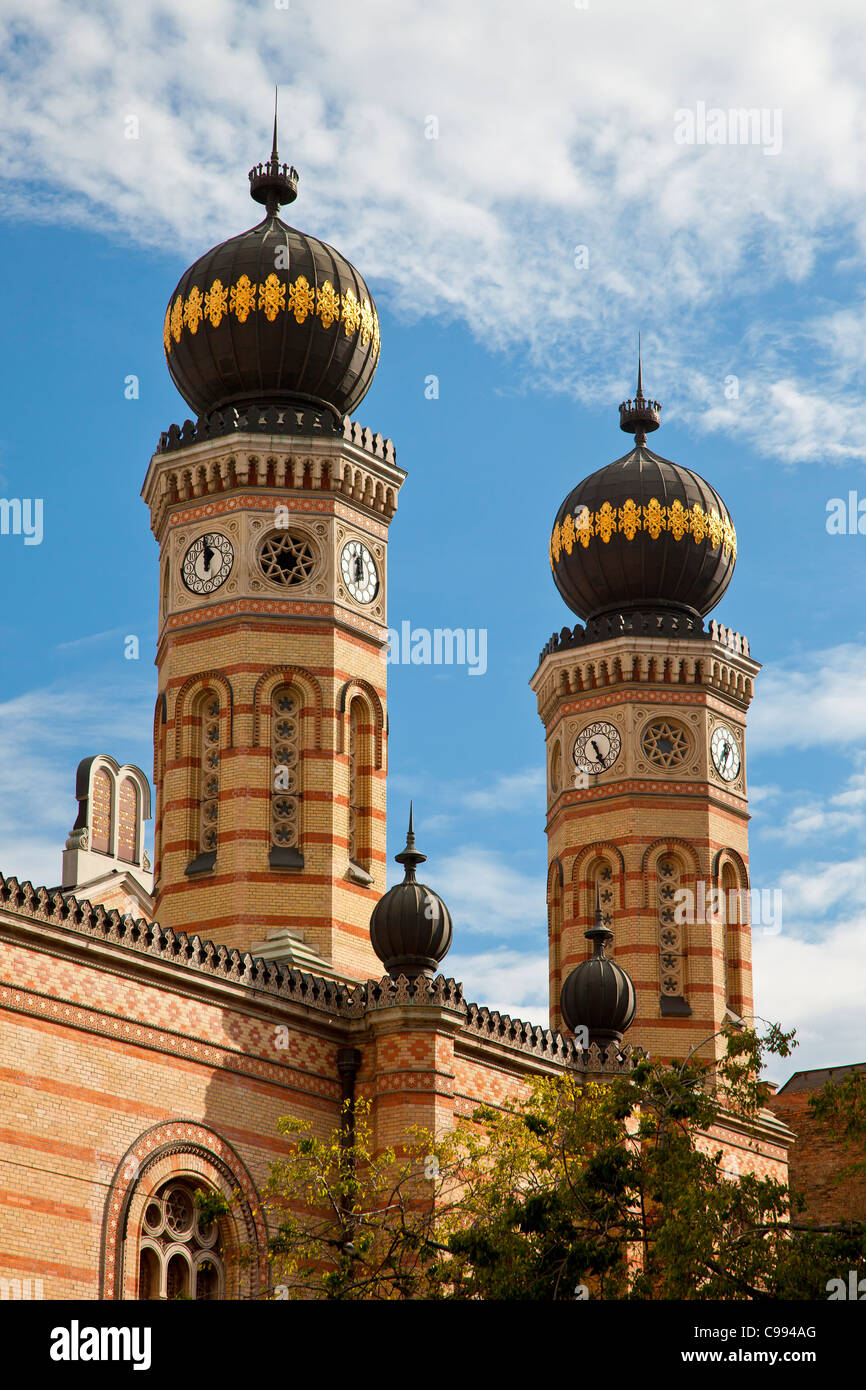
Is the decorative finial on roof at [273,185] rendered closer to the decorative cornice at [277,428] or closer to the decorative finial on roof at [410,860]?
the decorative cornice at [277,428]

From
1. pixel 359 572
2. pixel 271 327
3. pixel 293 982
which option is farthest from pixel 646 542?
pixel 293 982

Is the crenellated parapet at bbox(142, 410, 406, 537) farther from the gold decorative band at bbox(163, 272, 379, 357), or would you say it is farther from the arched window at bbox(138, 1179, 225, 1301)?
the arched window at bbox(138, 1179, 225, 1301)

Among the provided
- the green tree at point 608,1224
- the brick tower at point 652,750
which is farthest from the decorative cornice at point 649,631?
the green tree at point 608,1224

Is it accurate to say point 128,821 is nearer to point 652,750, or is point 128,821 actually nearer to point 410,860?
point 410,860

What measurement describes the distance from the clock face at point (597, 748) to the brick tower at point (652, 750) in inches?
1.0

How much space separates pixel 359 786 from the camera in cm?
3002

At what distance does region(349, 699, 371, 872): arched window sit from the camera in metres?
29.6

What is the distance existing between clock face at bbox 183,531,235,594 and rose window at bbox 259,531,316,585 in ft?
1.69

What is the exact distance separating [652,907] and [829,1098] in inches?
654

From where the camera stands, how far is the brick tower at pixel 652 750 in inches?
1410

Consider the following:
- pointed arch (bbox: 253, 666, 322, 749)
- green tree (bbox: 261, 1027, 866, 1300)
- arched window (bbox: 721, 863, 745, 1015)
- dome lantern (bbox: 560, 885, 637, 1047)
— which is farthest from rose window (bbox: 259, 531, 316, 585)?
arched window (bbox: 721, 863, 745, 1015)

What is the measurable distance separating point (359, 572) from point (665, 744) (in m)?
8.56

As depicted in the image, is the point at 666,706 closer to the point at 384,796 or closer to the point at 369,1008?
the point at 384,796

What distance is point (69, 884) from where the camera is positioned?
28484 mm
